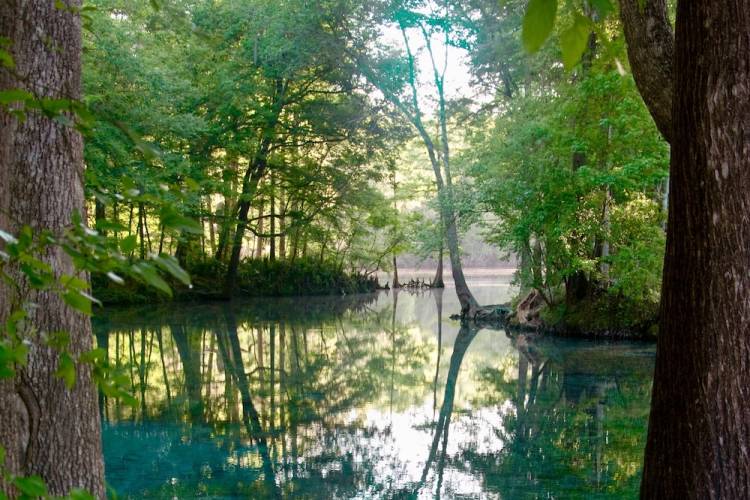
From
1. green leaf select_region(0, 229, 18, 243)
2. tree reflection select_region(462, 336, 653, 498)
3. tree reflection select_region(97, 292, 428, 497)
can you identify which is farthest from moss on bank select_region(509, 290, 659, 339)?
green leaf select_region(0, 229, 18, 243)

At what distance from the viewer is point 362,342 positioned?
13469 mm

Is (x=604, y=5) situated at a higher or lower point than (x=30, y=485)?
higher

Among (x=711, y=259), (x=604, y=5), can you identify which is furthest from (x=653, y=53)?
(x=604, y=5)

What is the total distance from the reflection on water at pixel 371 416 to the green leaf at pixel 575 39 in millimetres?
4377

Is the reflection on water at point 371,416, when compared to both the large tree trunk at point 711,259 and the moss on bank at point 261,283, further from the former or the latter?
the moss on bank at point 261,283

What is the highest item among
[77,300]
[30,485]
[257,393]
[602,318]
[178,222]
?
[178,222]

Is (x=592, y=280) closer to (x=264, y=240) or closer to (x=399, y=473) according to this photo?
(x=399, y=473)

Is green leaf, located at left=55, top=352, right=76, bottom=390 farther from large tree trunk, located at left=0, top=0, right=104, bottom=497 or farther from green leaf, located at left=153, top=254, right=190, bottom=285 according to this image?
large tree trunk, located at left=0, top=0, right=104, bottom=497

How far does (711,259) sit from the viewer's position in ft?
7.27

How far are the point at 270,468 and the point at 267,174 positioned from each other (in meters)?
18.9

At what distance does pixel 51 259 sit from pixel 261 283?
2206cm

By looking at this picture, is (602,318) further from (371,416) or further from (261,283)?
A: (261,283)

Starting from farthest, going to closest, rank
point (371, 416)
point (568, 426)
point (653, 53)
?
point (371, 416) → point (568, 426) → point (653, 53)

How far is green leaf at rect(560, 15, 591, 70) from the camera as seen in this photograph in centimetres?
117
